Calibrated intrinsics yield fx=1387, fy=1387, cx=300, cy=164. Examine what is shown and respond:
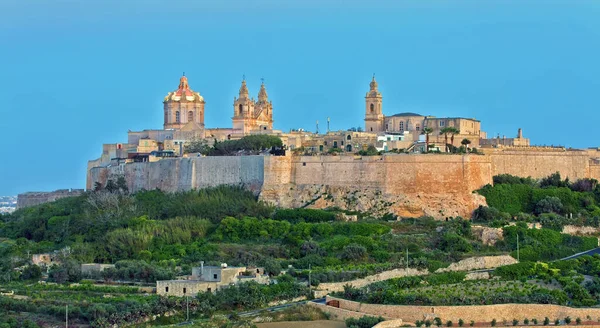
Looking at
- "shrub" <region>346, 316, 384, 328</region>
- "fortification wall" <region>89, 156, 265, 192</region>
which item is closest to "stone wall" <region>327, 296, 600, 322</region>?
"shrub" <region>346, 316, 384, 328</region>

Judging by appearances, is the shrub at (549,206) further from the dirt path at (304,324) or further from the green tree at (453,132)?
the dirt path at (304,324)

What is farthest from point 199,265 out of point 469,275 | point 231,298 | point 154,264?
point 469,275

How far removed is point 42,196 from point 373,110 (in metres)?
23.1

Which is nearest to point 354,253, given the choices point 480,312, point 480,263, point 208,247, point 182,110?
point 480,263

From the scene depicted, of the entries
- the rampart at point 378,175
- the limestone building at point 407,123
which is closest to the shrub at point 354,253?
the rampart at point 378,175

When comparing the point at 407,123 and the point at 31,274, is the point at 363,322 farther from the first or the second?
the point at 407,123

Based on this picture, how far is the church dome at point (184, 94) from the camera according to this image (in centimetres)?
7912

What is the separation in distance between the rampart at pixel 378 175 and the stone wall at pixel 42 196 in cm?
1519

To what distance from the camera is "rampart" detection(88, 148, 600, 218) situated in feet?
205

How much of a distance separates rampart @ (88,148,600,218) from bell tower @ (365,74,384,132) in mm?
9917

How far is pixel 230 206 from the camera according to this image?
63.5 metres

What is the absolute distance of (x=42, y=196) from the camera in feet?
284

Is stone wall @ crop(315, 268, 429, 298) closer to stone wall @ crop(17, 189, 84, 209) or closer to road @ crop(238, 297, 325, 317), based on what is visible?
road @ crop(238, 297, 325, 317)

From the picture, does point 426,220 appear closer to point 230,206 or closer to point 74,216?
point 230,206
